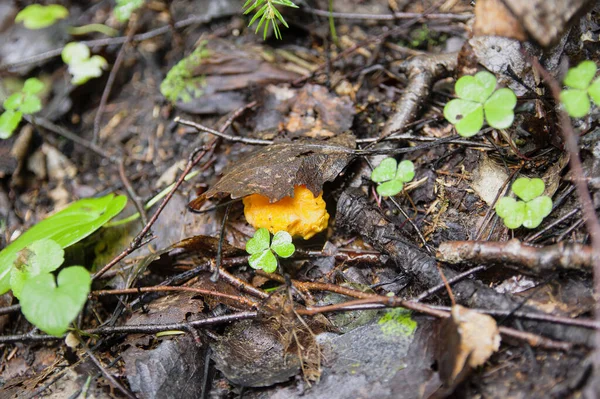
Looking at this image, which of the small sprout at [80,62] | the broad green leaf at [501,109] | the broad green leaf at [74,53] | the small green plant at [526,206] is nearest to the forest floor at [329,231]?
the small green plant at [526,206]

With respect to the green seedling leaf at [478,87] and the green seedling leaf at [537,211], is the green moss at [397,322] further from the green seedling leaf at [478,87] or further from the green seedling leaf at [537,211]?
the green seedling leaf at [478,87]

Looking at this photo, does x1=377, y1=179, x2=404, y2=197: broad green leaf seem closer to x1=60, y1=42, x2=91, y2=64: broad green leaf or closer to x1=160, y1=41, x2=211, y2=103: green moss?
x1=160, y1=41, x2=211, y2=103: green moss

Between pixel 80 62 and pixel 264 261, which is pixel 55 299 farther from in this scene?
pixel 80 62

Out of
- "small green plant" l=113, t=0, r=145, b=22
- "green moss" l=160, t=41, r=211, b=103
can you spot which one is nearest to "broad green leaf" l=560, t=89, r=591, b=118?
"green moss" l=160, t=41, r=211, b=103

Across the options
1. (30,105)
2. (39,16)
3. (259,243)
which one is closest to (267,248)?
(259,243)

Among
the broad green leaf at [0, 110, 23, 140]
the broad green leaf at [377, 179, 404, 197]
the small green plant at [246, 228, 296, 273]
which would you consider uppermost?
the broad green leaf at [377, 179, 404, 197]

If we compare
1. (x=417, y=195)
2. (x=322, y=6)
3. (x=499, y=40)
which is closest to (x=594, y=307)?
(x=417, y=195)

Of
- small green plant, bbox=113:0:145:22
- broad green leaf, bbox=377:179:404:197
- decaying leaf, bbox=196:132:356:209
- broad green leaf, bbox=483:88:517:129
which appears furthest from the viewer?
small green plant, bbox=113:0:145:22

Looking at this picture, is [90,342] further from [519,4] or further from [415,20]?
[415,20]
